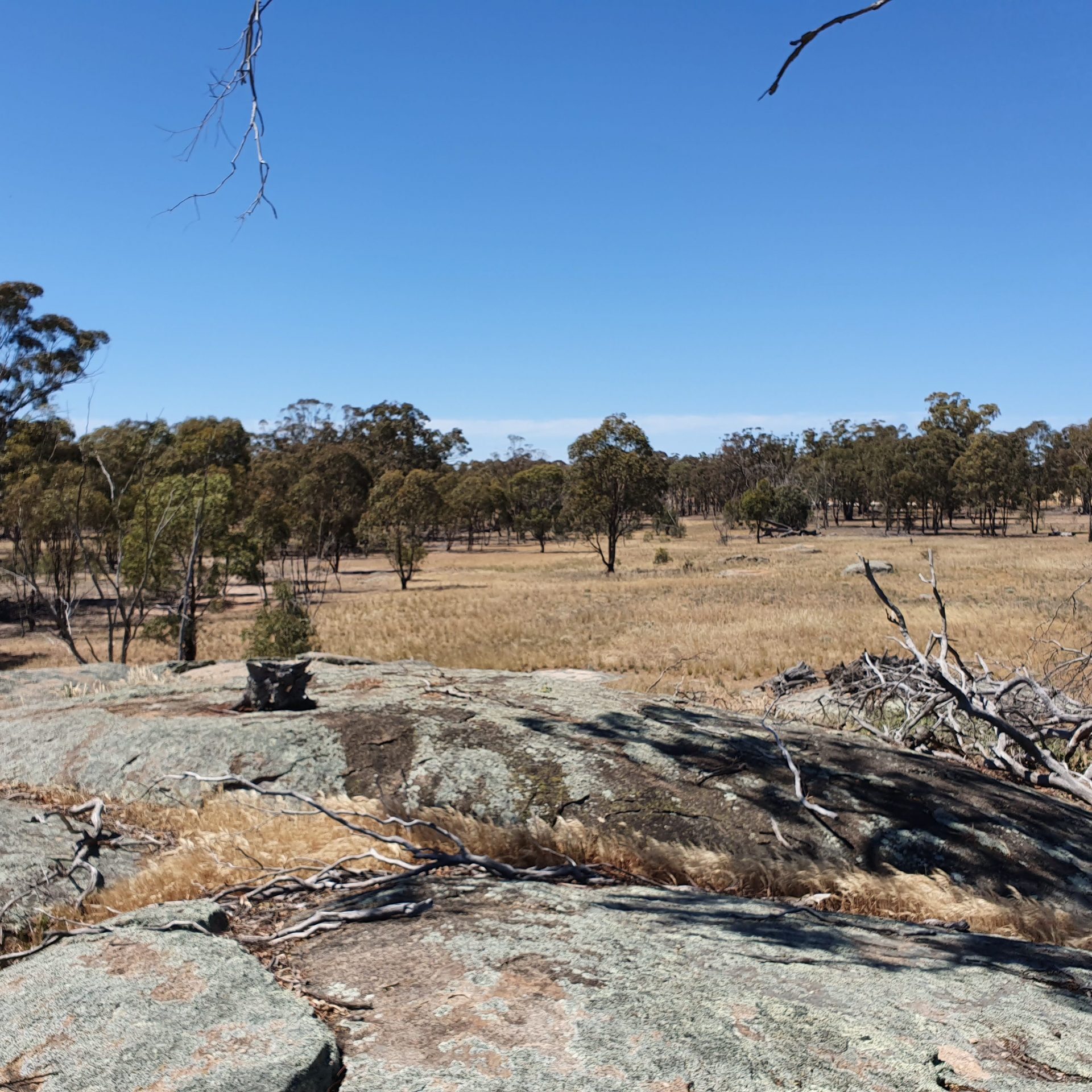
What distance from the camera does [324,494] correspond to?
199 feet

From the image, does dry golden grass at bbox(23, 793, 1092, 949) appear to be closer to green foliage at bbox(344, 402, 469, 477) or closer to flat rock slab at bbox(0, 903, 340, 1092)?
flat rock slab at bbox(0, 903, 340, 1092)

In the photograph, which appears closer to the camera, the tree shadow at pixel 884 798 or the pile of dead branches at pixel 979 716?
the tree shadow at pixel 884 798

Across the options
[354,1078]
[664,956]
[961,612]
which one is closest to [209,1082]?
[354,1078]

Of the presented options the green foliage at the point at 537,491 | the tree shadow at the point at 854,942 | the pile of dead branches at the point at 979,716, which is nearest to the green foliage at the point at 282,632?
the pile of dead branches at the point at 979,716

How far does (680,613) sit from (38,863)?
2779cm

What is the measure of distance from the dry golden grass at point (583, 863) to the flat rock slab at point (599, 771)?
9 centimetres

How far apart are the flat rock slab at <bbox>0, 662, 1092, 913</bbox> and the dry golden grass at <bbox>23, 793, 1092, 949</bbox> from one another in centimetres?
9

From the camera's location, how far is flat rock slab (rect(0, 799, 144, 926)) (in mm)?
3873

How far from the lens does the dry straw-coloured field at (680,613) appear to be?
21.3 m

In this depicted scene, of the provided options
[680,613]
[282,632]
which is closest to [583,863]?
[282,632]

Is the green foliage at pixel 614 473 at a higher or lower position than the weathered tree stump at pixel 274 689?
higher

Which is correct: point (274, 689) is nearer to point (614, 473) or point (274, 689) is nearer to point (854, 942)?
point (854, 942)

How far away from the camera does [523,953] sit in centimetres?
288

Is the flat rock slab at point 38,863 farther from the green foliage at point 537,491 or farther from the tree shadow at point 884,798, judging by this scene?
the green foliage at point 537,491
